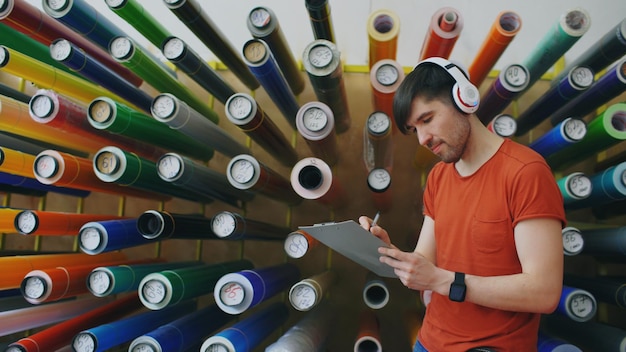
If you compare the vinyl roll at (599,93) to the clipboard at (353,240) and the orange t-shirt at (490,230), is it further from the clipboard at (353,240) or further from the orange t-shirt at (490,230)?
the clipboard at (353,240)

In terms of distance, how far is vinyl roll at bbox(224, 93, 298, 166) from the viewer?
1.61m

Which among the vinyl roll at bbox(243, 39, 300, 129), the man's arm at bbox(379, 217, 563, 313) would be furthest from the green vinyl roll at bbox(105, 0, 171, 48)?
the man's arm at bbox(379, 217, 563, 313)

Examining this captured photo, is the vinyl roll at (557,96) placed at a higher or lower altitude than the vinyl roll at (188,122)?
Result: higher

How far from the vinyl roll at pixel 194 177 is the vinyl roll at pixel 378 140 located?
0.60m

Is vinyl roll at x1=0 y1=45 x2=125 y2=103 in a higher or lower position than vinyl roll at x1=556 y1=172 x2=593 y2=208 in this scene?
higher

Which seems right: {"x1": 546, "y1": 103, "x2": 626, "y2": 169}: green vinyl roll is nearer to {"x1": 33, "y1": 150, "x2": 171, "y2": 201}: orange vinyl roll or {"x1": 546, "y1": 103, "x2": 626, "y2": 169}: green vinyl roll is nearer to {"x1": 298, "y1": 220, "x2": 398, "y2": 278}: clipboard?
{"x1": 298, "y1": 220, "x2": 398, "y2": 278}: clipboard

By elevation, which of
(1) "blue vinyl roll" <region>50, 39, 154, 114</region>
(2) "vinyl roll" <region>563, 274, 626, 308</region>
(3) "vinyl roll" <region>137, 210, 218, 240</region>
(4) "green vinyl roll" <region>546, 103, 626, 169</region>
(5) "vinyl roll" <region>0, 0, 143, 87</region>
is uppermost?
(5) "vinyl roll" <region>0, 0, 143, 87</region>

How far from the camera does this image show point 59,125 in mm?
1641

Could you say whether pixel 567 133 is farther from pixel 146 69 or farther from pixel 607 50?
pixel 146 69

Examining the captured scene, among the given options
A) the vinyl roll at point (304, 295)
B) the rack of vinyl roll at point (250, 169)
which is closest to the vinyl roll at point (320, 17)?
the rack of vinyl roll at point (250, 169)

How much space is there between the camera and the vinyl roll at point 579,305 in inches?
59.0

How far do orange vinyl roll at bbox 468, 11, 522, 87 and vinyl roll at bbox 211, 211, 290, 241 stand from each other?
110 centimetres

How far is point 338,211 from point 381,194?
467mm

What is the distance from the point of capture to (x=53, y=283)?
160 cm
